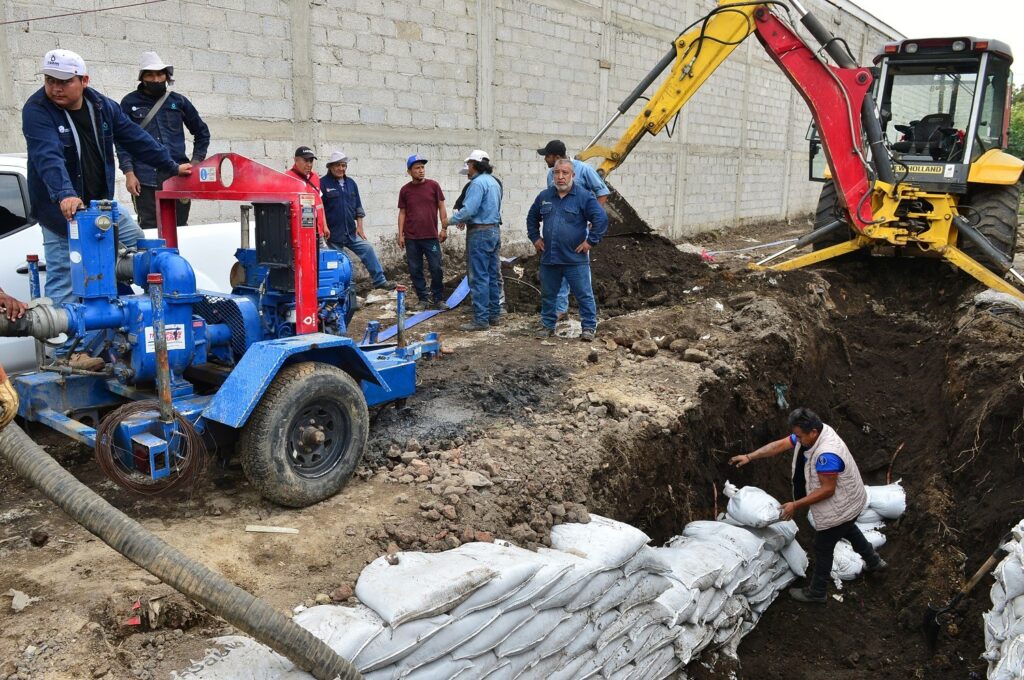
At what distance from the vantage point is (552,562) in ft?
11.6

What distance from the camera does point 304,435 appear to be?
378 centimetres

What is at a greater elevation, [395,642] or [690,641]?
[395,642]

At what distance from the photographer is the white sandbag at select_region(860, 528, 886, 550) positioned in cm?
582

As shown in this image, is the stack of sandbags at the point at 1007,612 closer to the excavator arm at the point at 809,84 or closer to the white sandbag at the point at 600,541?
the white sandbag at the point at 600,541

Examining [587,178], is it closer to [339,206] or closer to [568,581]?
[339,206]

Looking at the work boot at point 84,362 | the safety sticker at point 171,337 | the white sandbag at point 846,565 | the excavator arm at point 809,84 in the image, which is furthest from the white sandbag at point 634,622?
the excavator arm at point 809,84

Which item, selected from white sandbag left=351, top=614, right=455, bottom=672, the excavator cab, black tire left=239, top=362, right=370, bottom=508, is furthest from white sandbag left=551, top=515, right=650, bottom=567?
the excavator cab

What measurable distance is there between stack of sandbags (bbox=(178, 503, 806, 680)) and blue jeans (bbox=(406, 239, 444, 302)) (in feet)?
14.1

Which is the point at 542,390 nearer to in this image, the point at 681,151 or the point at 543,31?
the point at 543,31

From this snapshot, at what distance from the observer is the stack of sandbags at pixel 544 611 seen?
2.84 m

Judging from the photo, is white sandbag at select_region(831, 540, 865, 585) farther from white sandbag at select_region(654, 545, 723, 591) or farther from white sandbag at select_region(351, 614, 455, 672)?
white sandbag at select_region(351, 614, 455, 672)

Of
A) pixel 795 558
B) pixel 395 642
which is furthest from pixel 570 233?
pixel 395 642

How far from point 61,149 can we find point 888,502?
6.00 metres

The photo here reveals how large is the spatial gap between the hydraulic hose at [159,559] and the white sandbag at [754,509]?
11.1 ft
